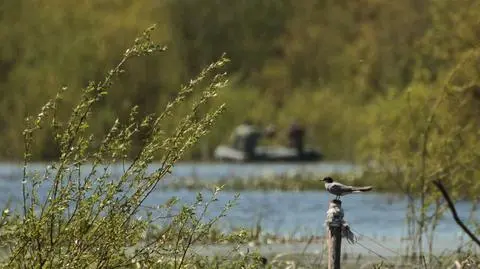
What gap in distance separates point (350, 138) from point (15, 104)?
449 inches

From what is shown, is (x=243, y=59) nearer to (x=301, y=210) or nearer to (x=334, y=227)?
(x=301, y=210)

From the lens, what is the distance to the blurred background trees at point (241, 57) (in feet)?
151

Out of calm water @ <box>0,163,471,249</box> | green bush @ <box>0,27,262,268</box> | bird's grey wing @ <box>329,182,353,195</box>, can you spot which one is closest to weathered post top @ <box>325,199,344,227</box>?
bird's grey wing @ <box>329,182,353,195</box>

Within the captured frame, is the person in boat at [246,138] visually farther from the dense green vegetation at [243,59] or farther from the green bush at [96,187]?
the green bush at [96,187]

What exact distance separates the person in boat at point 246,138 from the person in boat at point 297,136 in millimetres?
1183

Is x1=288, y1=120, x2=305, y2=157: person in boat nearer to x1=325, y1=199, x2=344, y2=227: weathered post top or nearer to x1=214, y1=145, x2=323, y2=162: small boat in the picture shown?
x1=214, y1=145, x2=323, y2=162: small boat

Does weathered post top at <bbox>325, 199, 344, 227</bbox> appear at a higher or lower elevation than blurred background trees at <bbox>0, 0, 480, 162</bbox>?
lower

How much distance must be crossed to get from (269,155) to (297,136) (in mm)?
3069

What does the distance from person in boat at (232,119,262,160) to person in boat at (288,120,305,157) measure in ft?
3.88

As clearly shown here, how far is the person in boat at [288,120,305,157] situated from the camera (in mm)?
48344

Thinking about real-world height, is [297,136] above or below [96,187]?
above

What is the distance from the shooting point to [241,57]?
65.8 meters

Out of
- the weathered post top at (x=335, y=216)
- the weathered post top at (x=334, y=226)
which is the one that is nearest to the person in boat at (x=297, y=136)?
the weathered post top at (x=334, y=226)

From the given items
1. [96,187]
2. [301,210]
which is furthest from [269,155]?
[96,187]
